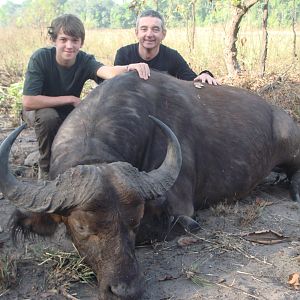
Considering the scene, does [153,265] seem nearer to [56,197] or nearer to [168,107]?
[56,197]

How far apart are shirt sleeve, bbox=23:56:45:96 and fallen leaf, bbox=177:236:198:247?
2.23 m

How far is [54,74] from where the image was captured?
17.5 feet

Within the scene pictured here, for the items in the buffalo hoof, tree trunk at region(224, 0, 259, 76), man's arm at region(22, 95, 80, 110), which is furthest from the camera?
tree trunk at region(224, 0, 259, 76)

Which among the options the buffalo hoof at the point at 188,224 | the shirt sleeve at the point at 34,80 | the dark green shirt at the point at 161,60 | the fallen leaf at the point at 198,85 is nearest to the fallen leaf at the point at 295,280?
the buffalo hoof at the point at 188,224

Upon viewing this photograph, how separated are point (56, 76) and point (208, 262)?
8.95 feet

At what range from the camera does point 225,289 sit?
3.35 meters

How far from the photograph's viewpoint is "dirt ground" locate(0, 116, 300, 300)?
330 centimetres

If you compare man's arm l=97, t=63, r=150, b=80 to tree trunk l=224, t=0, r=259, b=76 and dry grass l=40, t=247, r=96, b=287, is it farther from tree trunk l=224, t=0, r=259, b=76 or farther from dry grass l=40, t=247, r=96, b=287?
tree trunk l=224, t=0, r=259, b=76

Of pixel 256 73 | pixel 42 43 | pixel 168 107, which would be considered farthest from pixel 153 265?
pixel 42 43

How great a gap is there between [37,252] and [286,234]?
7.00 ft

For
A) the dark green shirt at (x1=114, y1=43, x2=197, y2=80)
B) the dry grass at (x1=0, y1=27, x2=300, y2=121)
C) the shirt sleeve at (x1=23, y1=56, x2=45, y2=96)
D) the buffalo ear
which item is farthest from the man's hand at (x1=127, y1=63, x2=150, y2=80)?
the dry grass at (x1=0, y1=27, x2=300, y2=121)

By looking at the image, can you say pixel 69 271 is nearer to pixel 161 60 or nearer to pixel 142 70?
pixel 142 70

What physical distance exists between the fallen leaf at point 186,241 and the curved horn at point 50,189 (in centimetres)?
129

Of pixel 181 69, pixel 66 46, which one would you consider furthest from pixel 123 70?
pixel 181 69
